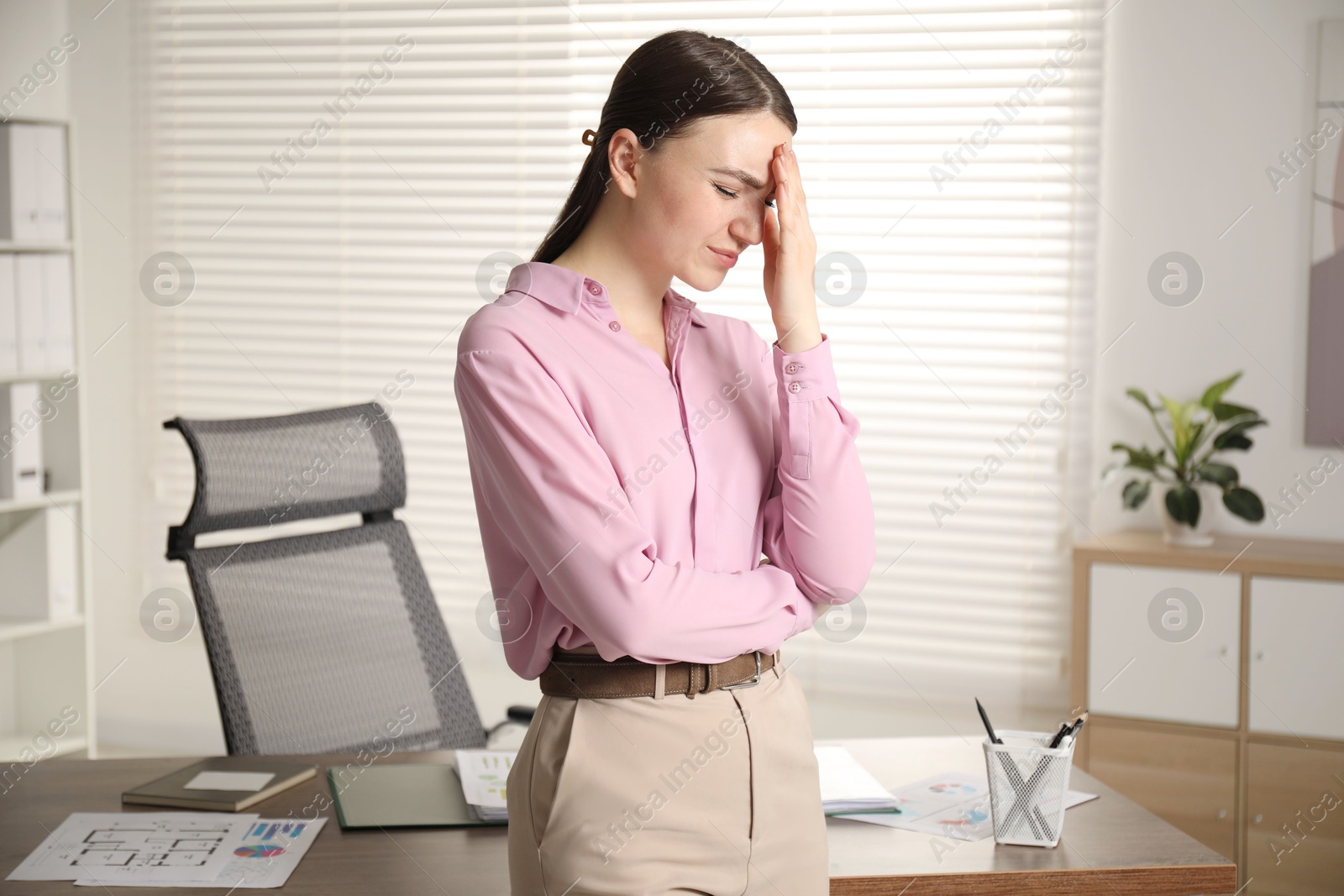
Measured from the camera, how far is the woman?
116cm

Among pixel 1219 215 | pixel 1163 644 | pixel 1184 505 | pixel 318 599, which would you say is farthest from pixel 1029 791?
pixel 1219 215

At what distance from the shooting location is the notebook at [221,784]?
1.62 meters

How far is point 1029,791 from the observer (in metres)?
1.47

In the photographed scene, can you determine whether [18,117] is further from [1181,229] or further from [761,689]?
[1181,229]

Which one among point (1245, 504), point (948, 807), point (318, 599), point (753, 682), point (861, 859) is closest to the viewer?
point (753, 682)

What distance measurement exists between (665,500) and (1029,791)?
0.63m

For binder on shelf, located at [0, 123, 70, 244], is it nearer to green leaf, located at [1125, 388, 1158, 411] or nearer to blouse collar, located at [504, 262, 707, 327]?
blouse collar, located at [504, 262, 707, 327]

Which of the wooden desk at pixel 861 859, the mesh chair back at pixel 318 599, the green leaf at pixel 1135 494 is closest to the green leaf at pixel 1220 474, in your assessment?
the green leaf at pixel 1135 494

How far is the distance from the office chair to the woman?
0.92m

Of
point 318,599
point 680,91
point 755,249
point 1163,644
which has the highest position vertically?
point 755,249

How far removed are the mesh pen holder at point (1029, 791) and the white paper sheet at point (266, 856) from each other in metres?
0.88

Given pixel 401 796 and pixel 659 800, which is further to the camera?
pixel 401 796

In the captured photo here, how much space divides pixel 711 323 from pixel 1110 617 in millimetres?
1942

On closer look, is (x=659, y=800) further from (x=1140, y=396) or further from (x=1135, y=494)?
(x=1140, y=396)
